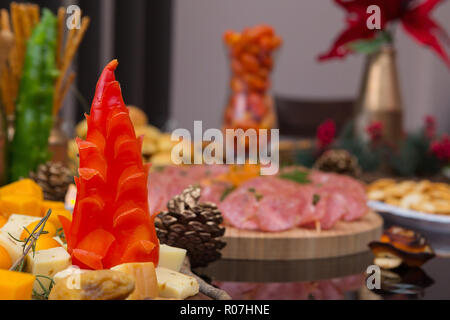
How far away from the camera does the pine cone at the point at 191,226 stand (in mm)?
629

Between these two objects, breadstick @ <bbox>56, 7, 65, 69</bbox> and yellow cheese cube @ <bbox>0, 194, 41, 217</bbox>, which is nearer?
yellow cheese cube @ <bbox>0, 194, 41, 217</bbox>

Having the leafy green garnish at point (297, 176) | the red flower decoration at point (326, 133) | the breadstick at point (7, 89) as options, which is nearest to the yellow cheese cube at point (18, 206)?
the breadstick at point (7, 89)

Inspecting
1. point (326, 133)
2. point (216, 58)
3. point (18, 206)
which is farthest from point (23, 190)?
point (216, 58)

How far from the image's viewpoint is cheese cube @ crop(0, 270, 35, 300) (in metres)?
0.42

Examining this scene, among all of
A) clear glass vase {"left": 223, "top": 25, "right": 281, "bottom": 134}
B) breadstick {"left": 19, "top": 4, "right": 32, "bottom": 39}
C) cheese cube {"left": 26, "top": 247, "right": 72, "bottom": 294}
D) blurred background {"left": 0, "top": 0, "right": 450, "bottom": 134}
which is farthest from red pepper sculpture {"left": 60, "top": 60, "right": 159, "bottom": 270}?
blurred background {"left": 0, "top": 0, "right": 450, "bottom": 134}

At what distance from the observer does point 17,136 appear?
90 centimetres

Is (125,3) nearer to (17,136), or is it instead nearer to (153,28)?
(153,28)

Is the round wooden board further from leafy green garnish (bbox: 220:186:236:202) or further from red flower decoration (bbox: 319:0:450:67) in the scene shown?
red flower decoration (bbox: 319:0:450:67)

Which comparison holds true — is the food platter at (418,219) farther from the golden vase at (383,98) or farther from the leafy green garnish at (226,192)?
the golden vase at (383,98)

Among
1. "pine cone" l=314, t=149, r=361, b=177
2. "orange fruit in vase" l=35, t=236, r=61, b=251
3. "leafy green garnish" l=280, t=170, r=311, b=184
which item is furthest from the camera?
"pine cone" l=314, t=149, r=361, b=177

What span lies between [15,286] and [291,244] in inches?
17.5

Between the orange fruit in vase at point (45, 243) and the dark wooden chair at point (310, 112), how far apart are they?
2381 mm

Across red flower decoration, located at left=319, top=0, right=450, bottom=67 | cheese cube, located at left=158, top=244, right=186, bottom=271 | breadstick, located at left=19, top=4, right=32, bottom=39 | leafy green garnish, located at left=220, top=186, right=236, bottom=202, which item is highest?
red flower decoration, located at left=319, top=0, right=450, bottom=67
